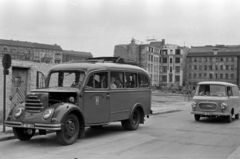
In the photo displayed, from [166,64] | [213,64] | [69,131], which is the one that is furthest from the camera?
[166,64]

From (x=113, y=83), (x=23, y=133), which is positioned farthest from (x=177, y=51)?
(x=23, y=133)

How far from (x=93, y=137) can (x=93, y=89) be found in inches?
65.6

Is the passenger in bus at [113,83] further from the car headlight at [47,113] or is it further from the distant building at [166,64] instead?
the distant building at [166,64]

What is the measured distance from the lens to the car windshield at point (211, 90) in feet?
53.6

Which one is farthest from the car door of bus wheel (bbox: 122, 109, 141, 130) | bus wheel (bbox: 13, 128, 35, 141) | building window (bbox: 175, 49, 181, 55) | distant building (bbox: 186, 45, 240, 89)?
building window (bbox: 175, 49, 181, 55)

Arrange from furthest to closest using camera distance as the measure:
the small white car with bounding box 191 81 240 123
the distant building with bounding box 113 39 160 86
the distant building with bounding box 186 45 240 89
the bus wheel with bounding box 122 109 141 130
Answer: the distant building with bounding box 186 45 240 89
the distant building with bounding box 113 39 160 86
the small white car with bounding box 191 81 240 123
the bus wheel with bounding box 122 109 141 130

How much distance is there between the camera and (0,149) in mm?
8719

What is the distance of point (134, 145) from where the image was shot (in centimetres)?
952

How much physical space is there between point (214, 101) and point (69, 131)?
8834mm

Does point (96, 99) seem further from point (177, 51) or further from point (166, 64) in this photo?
point (166, 64)

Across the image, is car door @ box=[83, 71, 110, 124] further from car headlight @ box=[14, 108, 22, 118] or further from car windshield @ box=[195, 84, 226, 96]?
→ car windshield @ box=[195, 84, 226, 96]

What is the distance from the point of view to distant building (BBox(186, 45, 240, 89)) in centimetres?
11044

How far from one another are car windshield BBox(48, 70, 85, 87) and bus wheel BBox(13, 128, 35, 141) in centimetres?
172

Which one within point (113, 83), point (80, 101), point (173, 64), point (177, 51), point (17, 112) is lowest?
point (17, 112)
